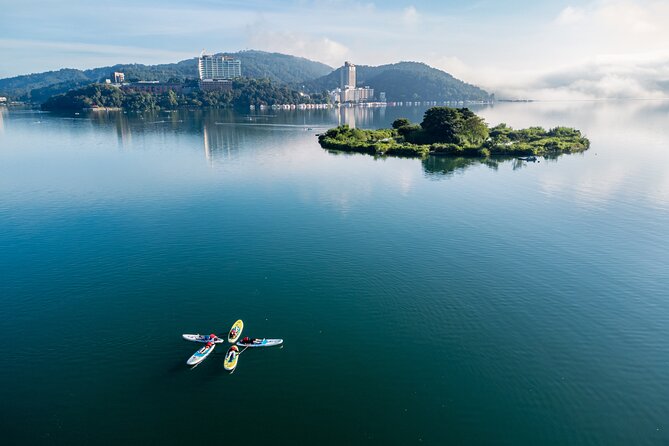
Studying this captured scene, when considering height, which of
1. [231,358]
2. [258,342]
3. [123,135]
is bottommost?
[231,358]

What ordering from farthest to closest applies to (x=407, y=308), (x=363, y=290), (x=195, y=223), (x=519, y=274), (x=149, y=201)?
(x=149, y=201), (x=195, y=223), (x=519, y=274), (x=363, y=290), (x=407, y=308)

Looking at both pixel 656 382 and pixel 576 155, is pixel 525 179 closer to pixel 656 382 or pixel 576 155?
pixel 576 155

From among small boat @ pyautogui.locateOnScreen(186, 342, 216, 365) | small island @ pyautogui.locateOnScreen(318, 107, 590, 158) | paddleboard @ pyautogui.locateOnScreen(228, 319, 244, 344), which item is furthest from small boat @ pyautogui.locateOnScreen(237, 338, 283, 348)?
small island @ pyautogui.locateOnScreen(318, 107, 590, 158)

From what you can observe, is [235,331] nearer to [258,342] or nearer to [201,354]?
[258,342]

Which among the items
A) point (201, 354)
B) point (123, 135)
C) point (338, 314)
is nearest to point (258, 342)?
point (201, 354)

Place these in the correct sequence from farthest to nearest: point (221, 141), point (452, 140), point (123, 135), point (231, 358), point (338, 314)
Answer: point (123, 135) < point (221, 141) < point (452, 140) < point (338, 314) < point (231, 358)

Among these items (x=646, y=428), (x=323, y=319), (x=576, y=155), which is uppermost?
(x=576, y=155)

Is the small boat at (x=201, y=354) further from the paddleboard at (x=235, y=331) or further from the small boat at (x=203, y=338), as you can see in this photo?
the paddleboard at (x=235, y=331)

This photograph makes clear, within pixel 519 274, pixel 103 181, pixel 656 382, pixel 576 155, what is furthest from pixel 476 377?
pixel 576 155
